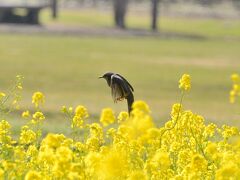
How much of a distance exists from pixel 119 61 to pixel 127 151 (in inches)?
1066

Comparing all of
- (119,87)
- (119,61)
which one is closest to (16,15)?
(119,61)

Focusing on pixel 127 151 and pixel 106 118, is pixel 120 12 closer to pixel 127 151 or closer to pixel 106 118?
pixel 127 151

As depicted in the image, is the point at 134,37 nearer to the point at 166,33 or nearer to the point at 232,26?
the point at 166,33

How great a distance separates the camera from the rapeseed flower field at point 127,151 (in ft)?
15.7

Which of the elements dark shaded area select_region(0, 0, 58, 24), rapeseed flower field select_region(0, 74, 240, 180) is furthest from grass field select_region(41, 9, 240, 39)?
rapeseed flower field select_region(0, 74, 240, 180)

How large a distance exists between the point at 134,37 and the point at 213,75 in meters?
21.1

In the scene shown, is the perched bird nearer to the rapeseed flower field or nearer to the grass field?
the rapeseed flower field

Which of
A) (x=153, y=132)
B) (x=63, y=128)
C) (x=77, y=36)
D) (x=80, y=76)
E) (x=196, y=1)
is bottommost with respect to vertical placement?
(x=196, y=1)

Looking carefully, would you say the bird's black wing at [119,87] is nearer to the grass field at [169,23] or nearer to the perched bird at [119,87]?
the perched bird at [119,87]

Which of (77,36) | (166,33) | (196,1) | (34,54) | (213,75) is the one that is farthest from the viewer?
(196,1)

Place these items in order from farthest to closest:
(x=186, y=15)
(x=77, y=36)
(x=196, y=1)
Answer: (x=196, y=1)
(x=186, y=15)
(x=77, y=36)

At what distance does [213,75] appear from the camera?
1168 inches

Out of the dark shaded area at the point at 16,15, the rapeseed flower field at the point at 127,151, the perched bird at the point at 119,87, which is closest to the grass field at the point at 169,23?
the dark shaded area at the point at 16,15

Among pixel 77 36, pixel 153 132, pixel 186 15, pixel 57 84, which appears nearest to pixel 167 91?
pixel 57 84
